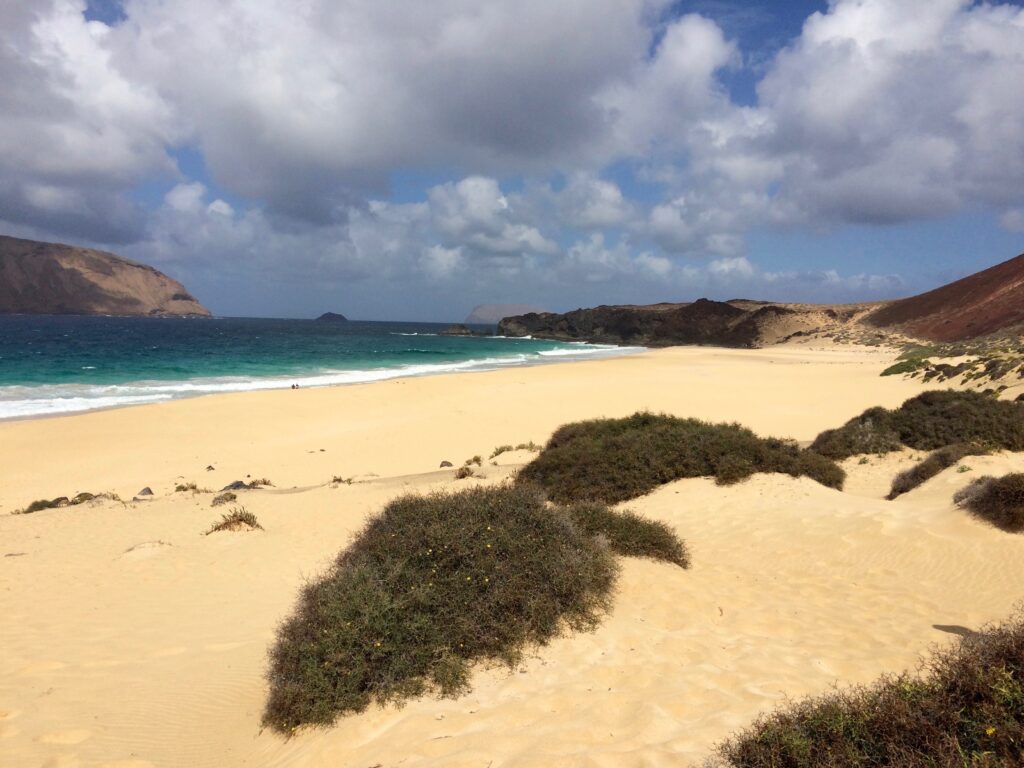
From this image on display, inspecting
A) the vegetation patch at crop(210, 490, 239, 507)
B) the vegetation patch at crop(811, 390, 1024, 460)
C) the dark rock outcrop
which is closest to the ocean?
the vegetation patch at crop(210, 490, 239, 507)

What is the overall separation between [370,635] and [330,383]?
32.5m

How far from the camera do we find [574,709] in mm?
4184

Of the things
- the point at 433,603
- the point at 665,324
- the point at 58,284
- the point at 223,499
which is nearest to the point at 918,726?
the point at 433,603

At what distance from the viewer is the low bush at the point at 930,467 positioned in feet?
34.3

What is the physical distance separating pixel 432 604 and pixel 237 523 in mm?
6468

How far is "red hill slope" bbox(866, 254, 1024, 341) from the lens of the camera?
177ft

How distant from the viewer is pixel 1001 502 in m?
7.80

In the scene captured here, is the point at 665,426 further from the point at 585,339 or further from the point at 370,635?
the point at 585,339

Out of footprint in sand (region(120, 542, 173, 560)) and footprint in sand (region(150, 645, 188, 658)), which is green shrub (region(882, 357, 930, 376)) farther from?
footprint in sand (region(150, 645, 188, 658))

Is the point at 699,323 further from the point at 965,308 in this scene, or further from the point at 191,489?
the point at 191,489

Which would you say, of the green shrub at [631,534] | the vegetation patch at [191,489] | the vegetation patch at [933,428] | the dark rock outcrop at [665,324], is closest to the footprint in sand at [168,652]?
the green shrub at [631,534]

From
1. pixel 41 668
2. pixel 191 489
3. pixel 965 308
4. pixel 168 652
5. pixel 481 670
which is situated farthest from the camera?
pixel 965 308

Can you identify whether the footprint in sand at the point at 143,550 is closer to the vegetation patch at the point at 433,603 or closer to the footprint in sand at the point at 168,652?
the footprint in sand at the point at 168,652

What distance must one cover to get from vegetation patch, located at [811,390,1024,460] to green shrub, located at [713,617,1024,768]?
1038 cm
